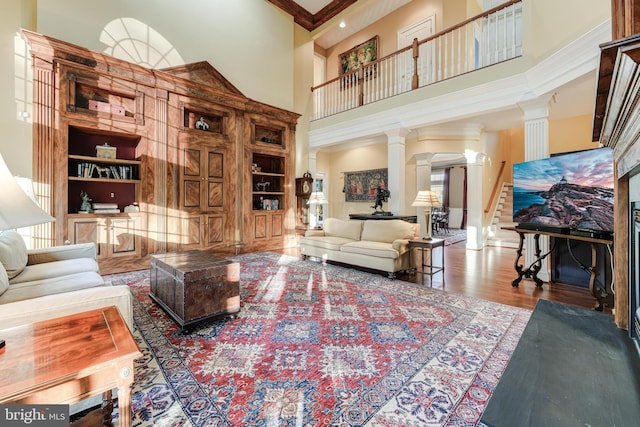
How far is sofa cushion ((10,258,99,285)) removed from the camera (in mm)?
2270

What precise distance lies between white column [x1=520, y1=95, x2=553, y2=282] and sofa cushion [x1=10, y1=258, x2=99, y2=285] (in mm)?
5409

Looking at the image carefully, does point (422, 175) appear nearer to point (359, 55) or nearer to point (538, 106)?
point (538, 106)

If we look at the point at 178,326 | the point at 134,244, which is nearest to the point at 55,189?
the point at 134,244

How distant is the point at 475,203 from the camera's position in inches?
263

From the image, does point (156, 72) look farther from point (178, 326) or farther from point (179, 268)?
point (178, 326)

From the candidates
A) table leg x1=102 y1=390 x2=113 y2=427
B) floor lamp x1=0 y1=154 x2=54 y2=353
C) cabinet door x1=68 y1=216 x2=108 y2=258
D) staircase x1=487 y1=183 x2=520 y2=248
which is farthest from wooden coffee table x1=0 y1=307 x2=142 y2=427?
staircase x1=487 y1=183 x2=520 y2=248

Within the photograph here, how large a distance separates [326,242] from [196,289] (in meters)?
2.72

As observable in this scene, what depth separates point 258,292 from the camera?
3.32 metres

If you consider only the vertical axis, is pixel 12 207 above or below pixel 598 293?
above

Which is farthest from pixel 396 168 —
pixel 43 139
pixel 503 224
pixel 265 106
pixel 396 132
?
pixel 43 139

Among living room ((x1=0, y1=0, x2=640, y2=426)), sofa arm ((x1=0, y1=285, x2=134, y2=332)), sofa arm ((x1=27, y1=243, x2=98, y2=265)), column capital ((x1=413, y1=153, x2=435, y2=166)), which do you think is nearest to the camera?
→ sofa arm ((x1=0, y1=285, x2=134, y2=332))

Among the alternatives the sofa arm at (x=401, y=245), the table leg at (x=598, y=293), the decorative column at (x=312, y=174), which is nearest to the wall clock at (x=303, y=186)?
the decorative column at (x=312, y=174)

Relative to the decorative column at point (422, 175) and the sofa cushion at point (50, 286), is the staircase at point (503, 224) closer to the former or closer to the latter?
the decorative column at point (422, 175)

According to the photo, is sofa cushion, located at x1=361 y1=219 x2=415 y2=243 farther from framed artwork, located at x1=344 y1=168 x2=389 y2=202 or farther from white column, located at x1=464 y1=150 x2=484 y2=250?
framed artwork, located at x1=344 y1=168 x2=389 y2=202
